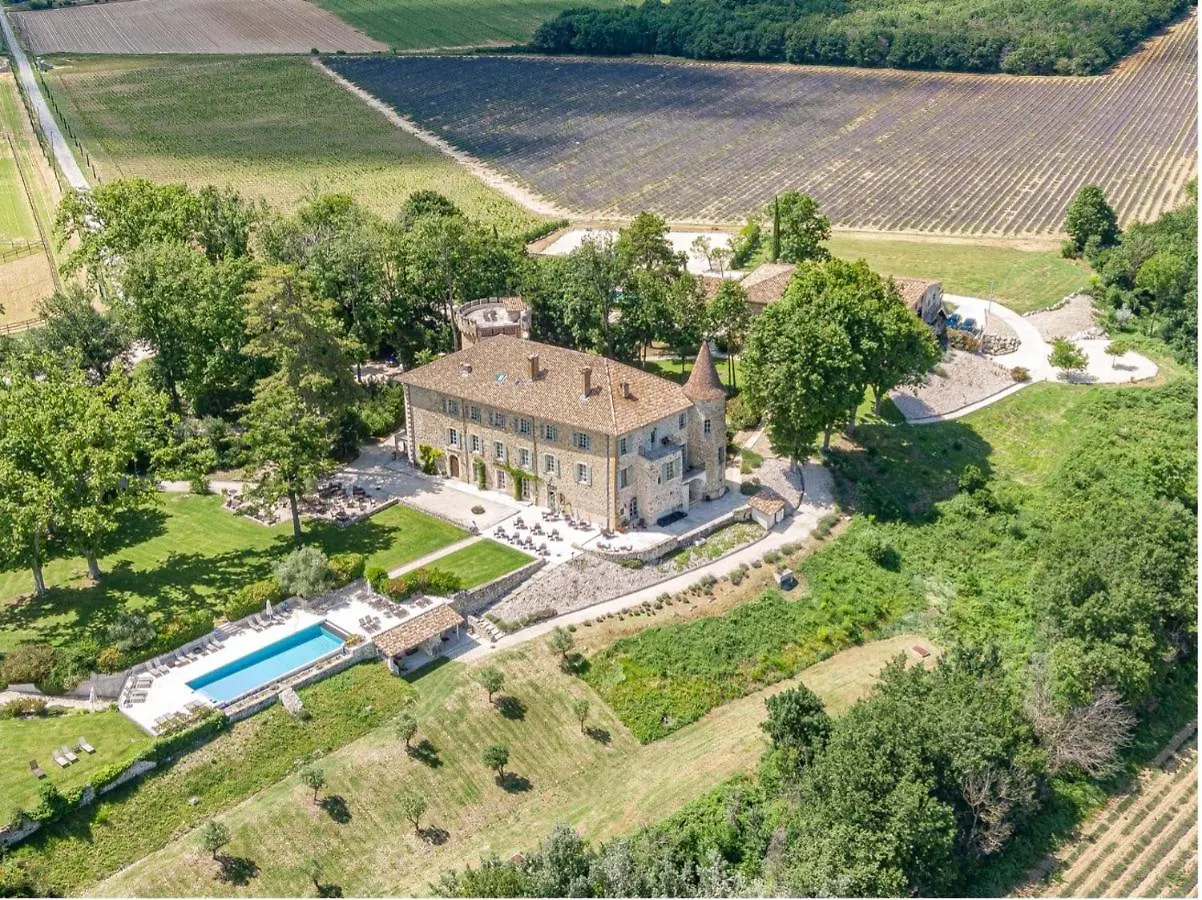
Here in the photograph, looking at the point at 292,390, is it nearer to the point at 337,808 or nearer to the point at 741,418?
the point at 337,808

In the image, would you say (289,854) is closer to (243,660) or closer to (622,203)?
(243,660)

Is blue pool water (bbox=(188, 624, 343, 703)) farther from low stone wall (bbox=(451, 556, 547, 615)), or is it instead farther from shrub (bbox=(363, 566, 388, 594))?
low stone wall (bbox=(451, 556, 547, 615))

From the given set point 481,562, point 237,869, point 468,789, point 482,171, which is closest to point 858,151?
point 482,171

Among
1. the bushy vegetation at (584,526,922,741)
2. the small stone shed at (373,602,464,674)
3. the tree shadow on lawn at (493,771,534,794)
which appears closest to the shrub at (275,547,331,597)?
the small stone shed at (373,602,464,674)

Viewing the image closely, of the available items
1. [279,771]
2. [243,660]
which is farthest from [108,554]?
[279,771]

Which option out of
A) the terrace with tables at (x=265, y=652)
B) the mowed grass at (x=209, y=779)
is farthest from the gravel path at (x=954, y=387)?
the mowed grass at (x=209, y=779)

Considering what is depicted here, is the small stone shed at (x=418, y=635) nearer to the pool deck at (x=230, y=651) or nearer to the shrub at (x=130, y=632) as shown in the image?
the pool deck at (x=230, y=651)
